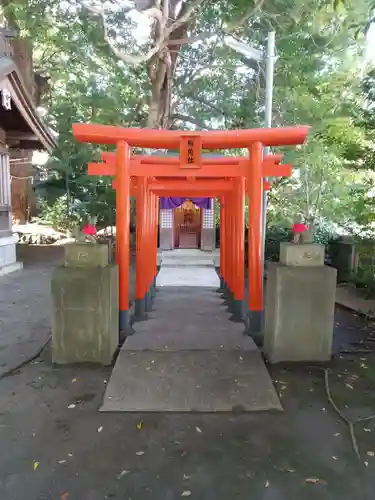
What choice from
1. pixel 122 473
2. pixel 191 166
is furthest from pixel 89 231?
pixel 122 473

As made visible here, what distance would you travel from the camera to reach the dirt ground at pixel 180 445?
101 inches

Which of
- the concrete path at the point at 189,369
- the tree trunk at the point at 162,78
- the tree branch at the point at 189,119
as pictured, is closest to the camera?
the concrete path at the point at 189,369

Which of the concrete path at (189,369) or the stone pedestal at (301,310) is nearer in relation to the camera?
the concrete path at (189,369)

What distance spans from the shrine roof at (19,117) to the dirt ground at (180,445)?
8297mm

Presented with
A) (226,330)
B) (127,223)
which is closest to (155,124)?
(127,223)

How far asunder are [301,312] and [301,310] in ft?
0.08

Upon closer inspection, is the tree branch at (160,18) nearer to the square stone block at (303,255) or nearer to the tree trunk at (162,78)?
the tree trunk at (162,78)

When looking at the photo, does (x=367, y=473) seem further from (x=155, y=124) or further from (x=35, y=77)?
(x=35, y=77)

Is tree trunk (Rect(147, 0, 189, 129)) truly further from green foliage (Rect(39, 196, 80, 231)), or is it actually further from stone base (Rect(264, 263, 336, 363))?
stone base (Rect(264, 263, 336, 363))

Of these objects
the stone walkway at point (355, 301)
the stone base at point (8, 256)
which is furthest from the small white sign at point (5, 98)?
the stone walkway at point (355, 301)

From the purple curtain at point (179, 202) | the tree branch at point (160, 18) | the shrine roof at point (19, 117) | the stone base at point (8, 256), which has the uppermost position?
the tree branch at point (160, 18)

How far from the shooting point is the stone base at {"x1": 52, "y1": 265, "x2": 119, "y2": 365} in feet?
14.7

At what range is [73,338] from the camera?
4.56 m

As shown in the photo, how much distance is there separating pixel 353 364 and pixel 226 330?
1.83 meters
